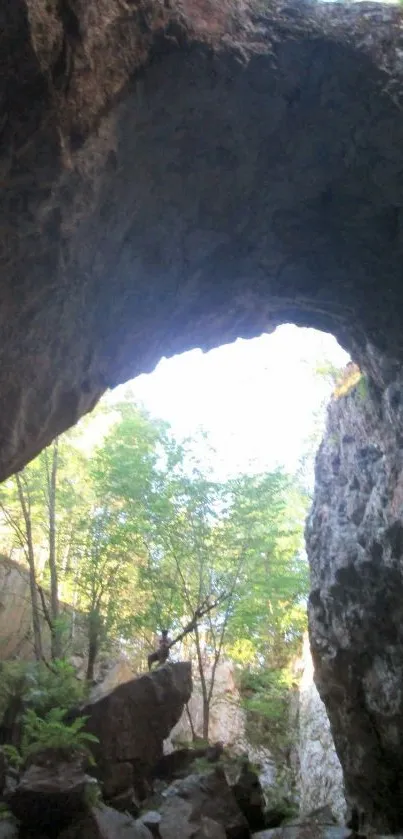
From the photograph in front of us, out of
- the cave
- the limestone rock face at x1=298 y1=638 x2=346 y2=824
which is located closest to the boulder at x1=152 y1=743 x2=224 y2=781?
the cave

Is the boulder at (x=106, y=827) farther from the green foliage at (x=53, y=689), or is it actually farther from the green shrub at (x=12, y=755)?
the green foliage at (x=53, y=689)

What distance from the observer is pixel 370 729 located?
782 centimetres

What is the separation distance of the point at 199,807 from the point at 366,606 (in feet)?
10.1

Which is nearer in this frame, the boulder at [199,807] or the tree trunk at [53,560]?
the boulder at [199,807]

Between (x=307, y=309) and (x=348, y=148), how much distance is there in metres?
2.62

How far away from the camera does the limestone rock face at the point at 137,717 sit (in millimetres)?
8172

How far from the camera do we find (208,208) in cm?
662

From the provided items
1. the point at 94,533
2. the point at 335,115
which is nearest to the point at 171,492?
the point at 94,533

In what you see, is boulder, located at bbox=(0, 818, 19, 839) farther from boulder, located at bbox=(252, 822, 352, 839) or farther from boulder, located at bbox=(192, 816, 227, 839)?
boulder, located at bbox=(252, 822, 352, 839)

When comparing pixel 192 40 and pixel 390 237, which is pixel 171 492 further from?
pixel 192 40

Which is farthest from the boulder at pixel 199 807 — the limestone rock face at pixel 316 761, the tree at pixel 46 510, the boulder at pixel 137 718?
the tree at pixel 46 510

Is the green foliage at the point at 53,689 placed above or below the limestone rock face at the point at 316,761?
above

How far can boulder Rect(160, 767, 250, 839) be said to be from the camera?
6941mm

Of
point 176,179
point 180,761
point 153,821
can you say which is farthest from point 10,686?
point 176,179
